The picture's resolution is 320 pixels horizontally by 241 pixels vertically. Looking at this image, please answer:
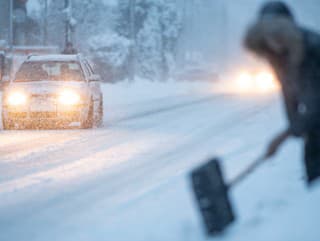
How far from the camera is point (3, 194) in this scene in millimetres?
7129

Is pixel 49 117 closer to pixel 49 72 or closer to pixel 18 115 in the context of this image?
pixel 18 115

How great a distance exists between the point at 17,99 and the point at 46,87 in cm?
63

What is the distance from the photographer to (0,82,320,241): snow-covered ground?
5152 mm

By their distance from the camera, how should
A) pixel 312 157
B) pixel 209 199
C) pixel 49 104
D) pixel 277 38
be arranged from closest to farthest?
pixel 277 38 < pixel 209 199 < pixel 312 157 < pixel 49 104

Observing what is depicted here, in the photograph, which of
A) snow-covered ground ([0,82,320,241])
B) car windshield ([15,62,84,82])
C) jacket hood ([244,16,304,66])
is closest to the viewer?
jacket hood ([244,16,304,66])

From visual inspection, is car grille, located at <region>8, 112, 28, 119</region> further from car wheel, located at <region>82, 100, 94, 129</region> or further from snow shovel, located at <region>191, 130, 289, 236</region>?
snow shovel, located at <region>191, 130, 289, 236</region>

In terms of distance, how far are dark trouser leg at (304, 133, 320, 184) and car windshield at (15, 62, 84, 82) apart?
9.31m

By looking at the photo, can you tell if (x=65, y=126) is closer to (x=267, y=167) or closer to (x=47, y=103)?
(x=47, y=103)

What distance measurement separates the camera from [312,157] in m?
5.66

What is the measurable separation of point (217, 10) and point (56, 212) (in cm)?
8809

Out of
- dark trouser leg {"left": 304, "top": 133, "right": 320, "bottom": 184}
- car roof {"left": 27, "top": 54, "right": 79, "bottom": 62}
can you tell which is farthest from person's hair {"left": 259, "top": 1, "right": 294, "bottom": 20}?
car roof {"left": 27, "top": 54, "right": 79, "bottom": 62}

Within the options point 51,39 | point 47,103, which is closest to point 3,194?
point 47,103

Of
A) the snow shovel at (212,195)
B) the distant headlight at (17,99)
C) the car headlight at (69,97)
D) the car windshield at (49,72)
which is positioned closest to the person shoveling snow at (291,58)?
the snow shovel at (212,195)

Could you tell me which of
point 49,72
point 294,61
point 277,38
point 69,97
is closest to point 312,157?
point 294,61
